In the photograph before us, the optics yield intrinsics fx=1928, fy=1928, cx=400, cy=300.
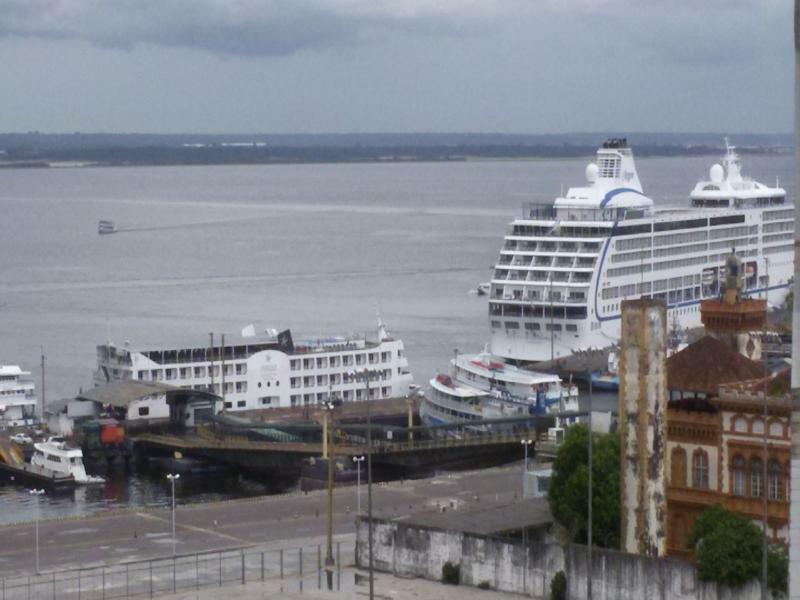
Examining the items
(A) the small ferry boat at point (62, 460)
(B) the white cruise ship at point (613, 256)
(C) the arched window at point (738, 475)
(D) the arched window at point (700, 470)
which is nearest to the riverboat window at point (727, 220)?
(B) the white cruise ship at point (613, 256)

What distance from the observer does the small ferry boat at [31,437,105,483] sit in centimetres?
5897

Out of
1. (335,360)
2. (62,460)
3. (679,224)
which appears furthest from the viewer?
(679,224)

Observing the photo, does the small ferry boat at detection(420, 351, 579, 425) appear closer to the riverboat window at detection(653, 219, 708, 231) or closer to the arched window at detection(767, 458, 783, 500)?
the riverboat window at detection(653, 219, 708, 231)

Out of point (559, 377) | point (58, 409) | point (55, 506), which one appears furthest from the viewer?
point (559, 377)

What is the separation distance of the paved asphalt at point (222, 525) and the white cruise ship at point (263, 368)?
16418 millimetres

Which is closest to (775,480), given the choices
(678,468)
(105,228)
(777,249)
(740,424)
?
(740,424)

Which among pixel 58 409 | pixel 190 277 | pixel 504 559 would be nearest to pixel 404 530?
pixel 504 559

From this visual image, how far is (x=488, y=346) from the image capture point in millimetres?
81750

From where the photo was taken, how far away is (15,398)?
67000mm

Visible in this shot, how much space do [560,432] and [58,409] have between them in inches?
710

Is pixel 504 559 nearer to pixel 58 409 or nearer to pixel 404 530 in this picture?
pixel 404 530

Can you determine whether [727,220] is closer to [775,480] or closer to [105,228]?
[775,480]

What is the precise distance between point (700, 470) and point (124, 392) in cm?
3104

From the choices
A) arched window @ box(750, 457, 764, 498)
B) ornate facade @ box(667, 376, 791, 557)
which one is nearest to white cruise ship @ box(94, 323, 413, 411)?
ornate facade @ box(667, 376, 791, 557)
